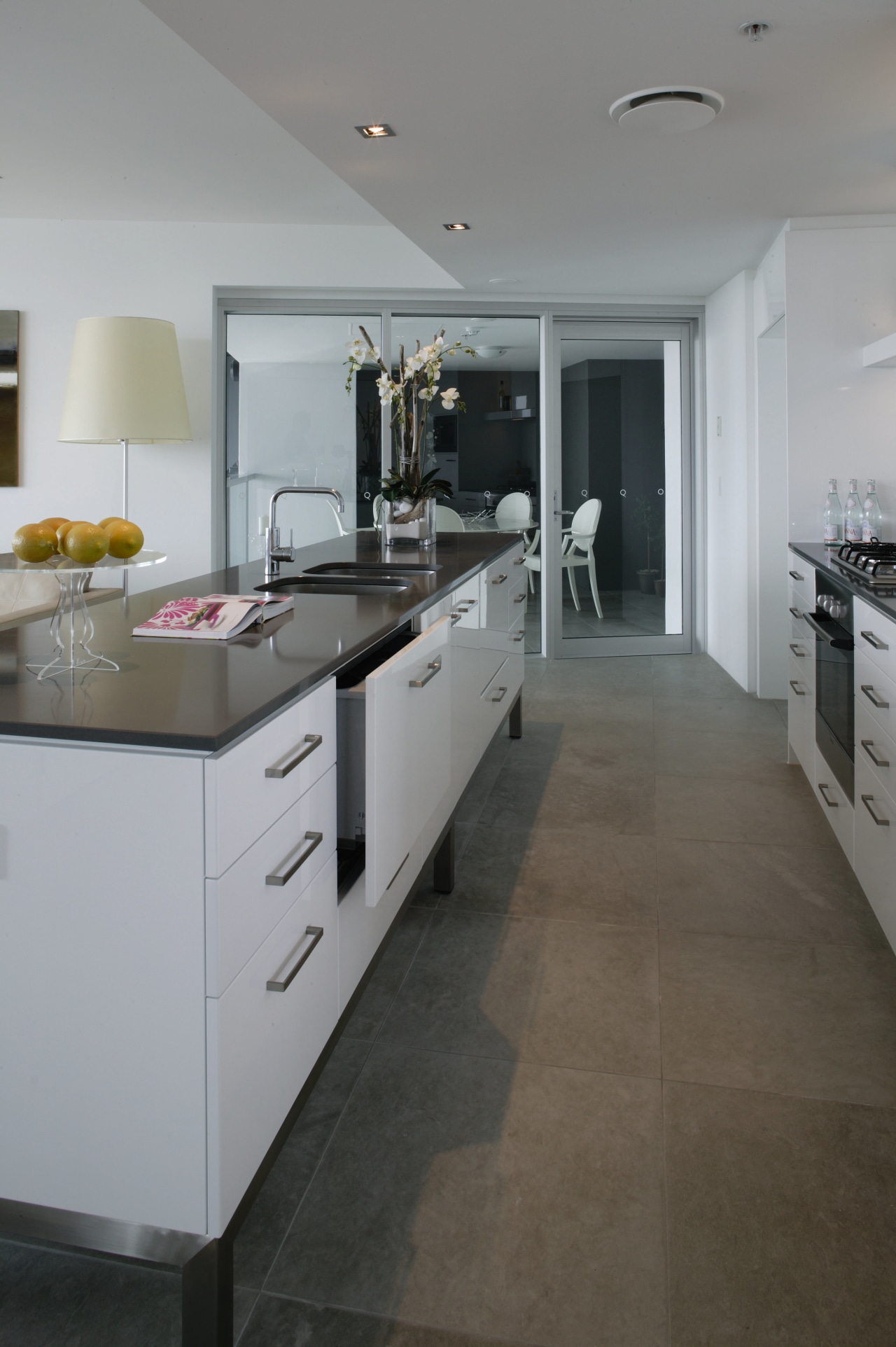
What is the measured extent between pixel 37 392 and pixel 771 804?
178 inches

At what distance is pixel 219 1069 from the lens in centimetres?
122

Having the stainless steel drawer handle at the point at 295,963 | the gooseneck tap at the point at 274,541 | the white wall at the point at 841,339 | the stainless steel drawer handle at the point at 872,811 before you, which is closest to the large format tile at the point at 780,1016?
the stainless steel drawer handle at the point at 872,811

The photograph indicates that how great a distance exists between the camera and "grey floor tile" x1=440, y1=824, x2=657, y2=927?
2711mm

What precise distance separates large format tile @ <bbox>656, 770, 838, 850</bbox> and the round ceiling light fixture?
2175 millimetres

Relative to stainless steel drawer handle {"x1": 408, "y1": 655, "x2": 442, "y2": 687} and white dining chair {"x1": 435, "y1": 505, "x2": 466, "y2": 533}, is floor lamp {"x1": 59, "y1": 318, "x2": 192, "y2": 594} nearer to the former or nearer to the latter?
white dining chair {"x1": 435, "y1": 505, "x2": 466, "y2": 533}

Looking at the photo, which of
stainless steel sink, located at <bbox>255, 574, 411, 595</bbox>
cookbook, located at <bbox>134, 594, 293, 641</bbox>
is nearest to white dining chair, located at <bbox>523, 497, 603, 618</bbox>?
stainless steel sink, located at <bbox>255, 574, 411, 595</bbox>

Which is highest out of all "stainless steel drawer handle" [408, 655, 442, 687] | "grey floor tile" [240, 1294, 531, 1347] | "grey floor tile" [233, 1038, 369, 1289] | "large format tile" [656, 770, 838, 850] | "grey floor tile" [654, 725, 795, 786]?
"stainless steel drawer handle" [408, 655, 442, 687]

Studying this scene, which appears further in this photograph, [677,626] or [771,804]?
[677,626]

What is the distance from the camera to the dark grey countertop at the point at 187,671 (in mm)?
1224

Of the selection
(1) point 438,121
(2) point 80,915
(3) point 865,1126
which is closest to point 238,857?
(2) point 80,915

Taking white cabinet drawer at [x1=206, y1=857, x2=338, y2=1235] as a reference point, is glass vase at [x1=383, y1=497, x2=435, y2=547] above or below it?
above

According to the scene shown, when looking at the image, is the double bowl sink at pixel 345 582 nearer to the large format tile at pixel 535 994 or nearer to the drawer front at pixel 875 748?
the large format tile at pixel 535 994

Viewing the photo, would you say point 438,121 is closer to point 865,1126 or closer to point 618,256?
point 618,256

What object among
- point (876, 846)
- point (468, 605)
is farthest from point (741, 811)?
point (468, 605)
